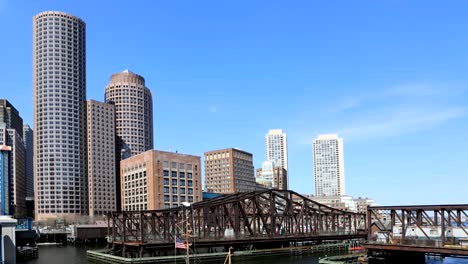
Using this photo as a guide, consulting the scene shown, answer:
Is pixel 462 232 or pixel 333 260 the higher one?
pixel 462 232

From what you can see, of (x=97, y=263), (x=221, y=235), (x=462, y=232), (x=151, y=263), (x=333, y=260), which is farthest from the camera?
(x=221, y=235)

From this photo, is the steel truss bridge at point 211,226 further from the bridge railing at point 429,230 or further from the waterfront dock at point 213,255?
the bridge railing at point 429,230

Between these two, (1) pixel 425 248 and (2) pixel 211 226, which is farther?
(2) pixel 211 226

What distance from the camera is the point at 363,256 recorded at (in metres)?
84.1

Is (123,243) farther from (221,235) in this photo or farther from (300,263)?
(300,263)

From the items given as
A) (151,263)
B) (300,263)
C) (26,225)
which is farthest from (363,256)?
(26,225)

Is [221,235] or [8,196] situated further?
[8,196]

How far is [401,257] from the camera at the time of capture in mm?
85875

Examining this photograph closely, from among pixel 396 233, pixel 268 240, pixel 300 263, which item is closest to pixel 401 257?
Result: pixel 396 233

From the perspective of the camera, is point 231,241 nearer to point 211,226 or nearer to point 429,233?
point 211,226

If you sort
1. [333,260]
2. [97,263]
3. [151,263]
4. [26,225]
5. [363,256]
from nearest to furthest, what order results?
1. [363,256]
2. [333,260]
3. [151,263]
4. [97,263]
5. [26,225]

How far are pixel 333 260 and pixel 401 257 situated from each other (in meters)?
12.0

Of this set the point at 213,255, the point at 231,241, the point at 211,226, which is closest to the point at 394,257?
the point at 213,255

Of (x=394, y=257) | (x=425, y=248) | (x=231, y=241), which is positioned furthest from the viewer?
(x=231, y=241)
